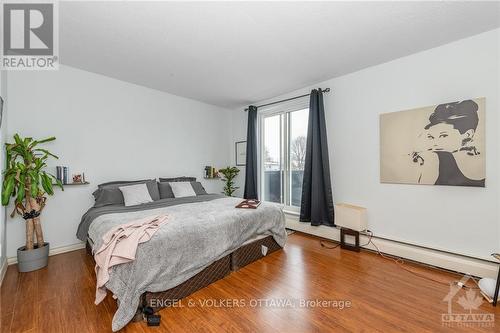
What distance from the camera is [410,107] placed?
278 centimetres

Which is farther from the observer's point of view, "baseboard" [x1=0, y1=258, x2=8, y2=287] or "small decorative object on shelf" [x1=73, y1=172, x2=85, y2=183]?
"small decorative object on shelf" [x1=73, y1=172, x2=85, y2=183]

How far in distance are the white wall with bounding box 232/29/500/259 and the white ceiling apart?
227mm

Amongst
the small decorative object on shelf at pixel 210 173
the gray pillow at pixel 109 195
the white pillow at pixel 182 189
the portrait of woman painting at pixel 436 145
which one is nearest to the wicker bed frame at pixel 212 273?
the gray pillow at pixel 109 195

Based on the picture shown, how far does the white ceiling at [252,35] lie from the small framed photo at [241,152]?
1902 mm

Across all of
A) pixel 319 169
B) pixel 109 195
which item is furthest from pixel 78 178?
pixel 319 169

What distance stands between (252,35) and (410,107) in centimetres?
222

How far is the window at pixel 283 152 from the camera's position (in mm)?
4148

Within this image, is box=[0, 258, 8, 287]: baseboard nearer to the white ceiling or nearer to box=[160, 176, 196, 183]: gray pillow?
box=[160, 176, 196, 183]: gray pillow

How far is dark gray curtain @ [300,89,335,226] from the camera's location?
3.49 meters

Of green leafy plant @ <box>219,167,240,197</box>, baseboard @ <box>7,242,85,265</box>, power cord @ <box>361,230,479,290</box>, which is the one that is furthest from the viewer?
green leafy plant @ <box>219,167,240,197</box>

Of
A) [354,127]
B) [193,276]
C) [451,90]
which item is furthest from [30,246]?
[451,90]

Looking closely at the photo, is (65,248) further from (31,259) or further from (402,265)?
(402,265)

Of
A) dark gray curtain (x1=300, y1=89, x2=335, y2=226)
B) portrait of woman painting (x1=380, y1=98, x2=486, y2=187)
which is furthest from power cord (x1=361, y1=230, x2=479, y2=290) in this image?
portrait of woman painting (x1=380, y1=98, x2=486, y2=187)

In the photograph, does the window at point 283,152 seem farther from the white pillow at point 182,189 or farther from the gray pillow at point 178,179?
the white pillow at point 182,189
